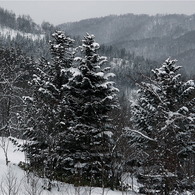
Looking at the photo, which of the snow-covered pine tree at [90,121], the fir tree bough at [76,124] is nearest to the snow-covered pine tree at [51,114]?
the fir tree bough at [76,124]

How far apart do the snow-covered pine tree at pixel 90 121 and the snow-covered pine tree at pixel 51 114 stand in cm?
59

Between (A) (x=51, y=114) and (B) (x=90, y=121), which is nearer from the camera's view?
(A) (x=51, y=114)

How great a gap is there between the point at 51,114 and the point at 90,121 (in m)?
2.20

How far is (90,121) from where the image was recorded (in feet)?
54.2

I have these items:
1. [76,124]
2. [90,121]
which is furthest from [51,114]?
[90,121]

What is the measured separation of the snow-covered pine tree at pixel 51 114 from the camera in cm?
1560

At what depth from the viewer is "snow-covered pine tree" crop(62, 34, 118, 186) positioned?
15773 millimetres

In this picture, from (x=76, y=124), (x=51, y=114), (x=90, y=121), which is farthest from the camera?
(x=90, y=121)

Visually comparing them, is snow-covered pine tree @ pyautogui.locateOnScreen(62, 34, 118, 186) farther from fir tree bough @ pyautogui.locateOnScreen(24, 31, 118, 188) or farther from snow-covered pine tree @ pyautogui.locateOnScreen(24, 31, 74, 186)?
snow-covered pine tree @ pyautogui.locateOnScreen(24, 31, 74, 186)

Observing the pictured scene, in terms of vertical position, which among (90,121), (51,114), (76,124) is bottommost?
(76,124)

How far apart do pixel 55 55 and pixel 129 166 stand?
8481 mm

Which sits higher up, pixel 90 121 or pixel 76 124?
pixel 90 121

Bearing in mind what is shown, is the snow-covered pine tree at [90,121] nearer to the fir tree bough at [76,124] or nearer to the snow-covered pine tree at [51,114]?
the fir tree bough at [76,124]

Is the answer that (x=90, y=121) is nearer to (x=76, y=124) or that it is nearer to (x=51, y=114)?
(x=76, y=124)
